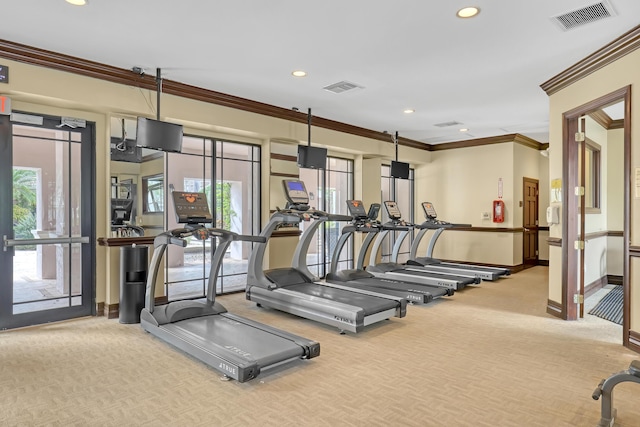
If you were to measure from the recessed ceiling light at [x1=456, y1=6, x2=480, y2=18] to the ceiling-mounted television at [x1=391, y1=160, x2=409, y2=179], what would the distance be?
5302 mm

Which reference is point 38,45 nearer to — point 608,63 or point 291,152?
point 291,152

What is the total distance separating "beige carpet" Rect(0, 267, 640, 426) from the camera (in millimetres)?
2701

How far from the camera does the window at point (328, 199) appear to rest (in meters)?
8.25

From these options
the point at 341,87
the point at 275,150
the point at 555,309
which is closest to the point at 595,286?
the point at 555,309

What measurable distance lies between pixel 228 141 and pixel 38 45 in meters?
2.86

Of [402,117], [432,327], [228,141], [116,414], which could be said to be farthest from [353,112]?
[116,414]

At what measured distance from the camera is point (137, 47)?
430 cm

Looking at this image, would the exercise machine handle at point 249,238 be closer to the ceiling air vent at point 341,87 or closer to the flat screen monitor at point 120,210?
the flat screen monitor at point 120,210

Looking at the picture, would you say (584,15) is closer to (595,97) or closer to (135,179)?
(595,97)

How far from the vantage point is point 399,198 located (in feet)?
34.0

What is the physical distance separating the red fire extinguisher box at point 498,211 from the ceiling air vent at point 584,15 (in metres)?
5.71

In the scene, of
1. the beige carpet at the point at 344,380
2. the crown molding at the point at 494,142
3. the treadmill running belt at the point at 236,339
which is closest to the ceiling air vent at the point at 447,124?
the crown molding at the point at 494,142

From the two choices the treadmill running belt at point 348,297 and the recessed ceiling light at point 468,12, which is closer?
the recessed ceiling light at point 468,12

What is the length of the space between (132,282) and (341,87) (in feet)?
12.3
